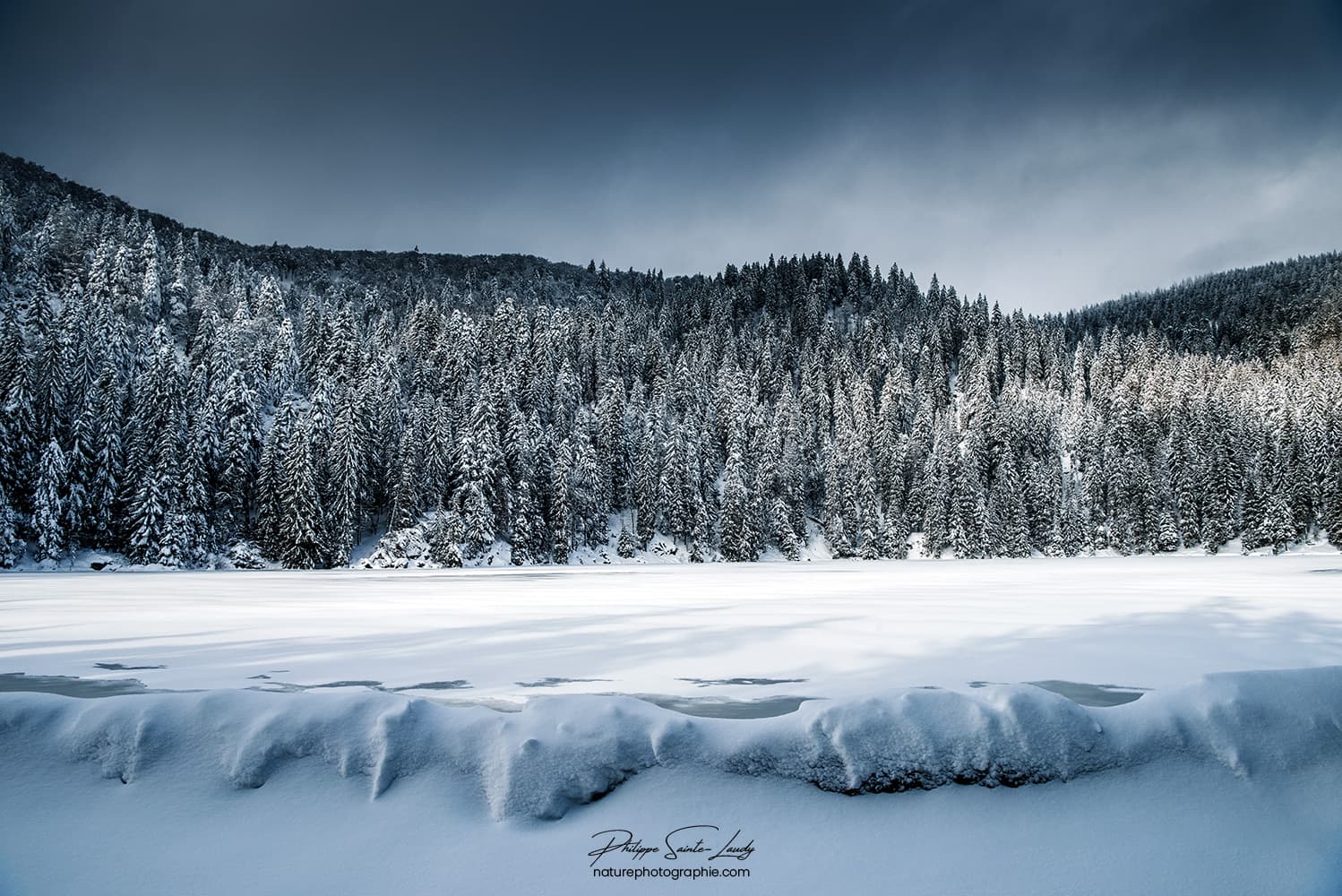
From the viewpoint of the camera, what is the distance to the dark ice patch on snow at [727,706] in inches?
218

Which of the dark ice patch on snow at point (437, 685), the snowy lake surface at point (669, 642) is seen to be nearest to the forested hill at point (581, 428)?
the snowy lake surface at point (669, 642)

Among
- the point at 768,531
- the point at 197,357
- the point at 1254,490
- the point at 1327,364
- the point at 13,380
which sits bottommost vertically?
the point at 768,531

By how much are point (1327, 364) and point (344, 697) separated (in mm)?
127102

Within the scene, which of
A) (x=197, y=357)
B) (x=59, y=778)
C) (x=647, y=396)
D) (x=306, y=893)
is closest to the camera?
(x=306, y=893)

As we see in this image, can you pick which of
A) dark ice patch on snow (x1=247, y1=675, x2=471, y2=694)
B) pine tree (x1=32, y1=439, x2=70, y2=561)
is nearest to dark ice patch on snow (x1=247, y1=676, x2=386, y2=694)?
dark ice patch on snow (x1=247, y1=675, x2=471, y2=694)

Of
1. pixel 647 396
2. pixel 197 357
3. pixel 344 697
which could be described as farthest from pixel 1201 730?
pixel 647 396

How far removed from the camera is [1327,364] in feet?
288

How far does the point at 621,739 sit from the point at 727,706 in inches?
80.1

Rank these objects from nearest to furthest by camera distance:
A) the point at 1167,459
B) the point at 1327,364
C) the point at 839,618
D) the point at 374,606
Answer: the point at 839,618 → the point at 374,606 → the point at 1167,459 → the point at 1327,364

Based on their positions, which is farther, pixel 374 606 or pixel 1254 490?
pixel 1254 490

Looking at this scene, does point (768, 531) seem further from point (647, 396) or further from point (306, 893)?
point (306, 893)

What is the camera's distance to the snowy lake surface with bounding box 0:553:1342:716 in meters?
6.66

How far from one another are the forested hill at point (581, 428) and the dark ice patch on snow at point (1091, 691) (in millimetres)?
43166

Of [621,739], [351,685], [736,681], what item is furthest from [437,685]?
[621,739]
